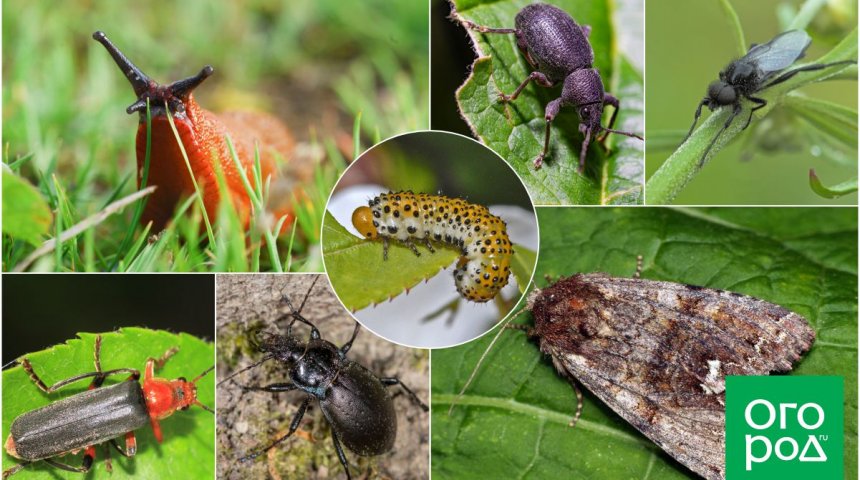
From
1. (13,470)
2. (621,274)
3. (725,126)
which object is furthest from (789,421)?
(13,470)

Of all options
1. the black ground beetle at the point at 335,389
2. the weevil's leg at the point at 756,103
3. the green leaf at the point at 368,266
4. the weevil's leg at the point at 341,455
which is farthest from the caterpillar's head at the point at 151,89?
the weevil's leg at the point at 756,103

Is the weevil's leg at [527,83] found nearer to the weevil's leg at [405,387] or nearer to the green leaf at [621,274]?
the green leaf at [621,274]

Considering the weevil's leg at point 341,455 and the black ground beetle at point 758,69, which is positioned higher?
the black ground beetle at point 758,69

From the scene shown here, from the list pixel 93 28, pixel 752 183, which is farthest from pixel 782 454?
pixel 93 28

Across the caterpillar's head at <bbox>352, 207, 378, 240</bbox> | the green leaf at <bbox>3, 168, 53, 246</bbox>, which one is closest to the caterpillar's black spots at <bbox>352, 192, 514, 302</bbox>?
the caterpillar's head at <bbox>352, 207, 378, 240</bbox>

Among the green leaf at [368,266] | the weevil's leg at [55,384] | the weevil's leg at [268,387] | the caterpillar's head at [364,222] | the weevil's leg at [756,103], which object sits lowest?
the weevil's leg at [268,387]

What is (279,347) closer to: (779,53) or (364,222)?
(364,222)

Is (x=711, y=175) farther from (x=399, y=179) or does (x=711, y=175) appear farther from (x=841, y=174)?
(x=399, y=179)
